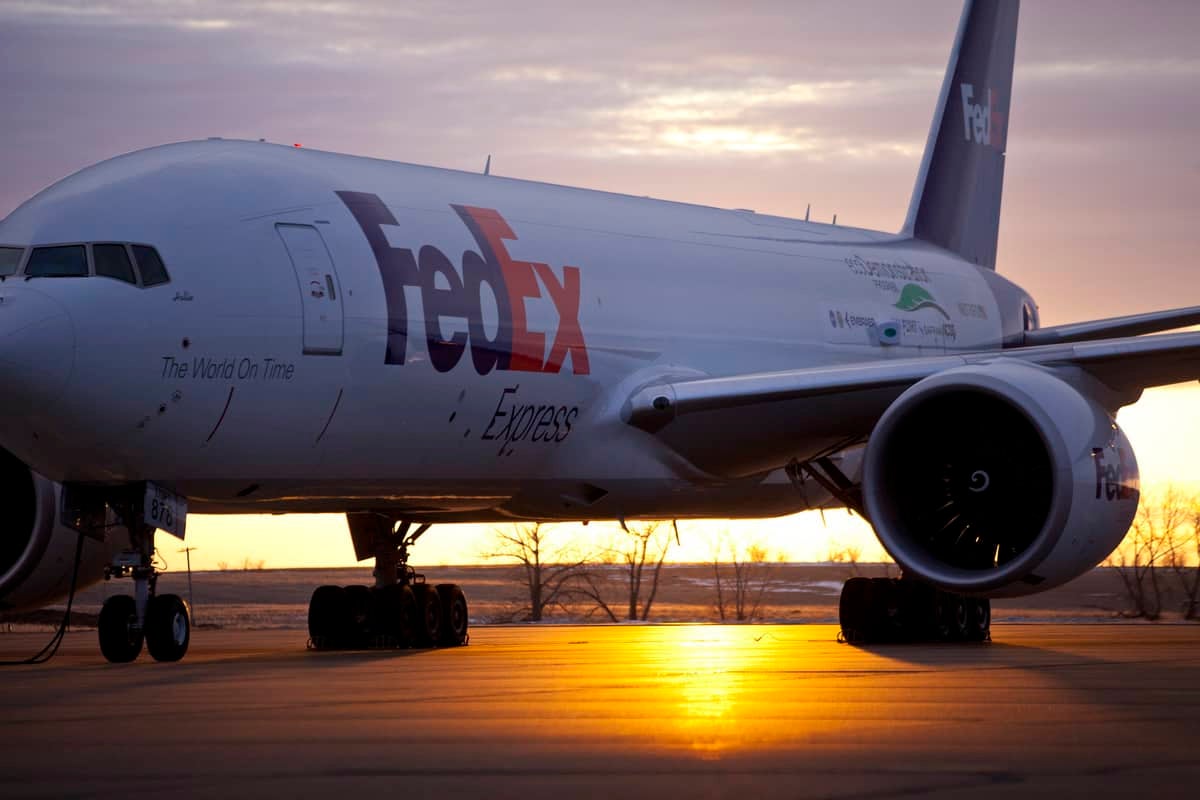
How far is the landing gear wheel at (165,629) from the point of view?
12.9 meters

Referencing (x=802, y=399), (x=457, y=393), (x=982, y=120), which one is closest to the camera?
(x=457, y=393)

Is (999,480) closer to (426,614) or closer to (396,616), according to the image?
(426,614)

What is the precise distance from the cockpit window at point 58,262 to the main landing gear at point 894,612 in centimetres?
703

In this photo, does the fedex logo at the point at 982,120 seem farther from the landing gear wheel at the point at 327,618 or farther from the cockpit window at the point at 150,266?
the cockpit window at the point at 150,266

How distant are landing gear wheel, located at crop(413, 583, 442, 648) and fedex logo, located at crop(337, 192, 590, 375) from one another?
2.36 meters

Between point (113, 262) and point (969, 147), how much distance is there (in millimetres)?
14525

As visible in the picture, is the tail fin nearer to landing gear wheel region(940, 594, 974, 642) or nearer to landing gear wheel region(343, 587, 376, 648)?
landing gear wheel region(940, 594, 974, 642)

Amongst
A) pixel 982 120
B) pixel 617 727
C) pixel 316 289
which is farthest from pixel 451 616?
pixel 982 120

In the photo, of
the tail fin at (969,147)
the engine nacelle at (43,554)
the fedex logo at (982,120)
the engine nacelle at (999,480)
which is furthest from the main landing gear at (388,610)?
the fedex logo at (982,120)

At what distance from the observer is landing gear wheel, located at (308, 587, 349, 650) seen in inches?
641

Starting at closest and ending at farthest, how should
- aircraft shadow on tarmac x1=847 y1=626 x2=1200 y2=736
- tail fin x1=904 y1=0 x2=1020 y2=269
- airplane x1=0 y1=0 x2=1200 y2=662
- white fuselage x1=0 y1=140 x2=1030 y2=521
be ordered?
aircraft shadow on tarmac x1=847 y1=626 x2=1200 y2=736
white fuselage x1=0 y1=140 x2=1030 y2=521
airplane x1=0 y1=0 x2=1200 y2=662
tail fin x1=904 y1=0 x2=1020 y2=269

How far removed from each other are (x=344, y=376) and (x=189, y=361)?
1351 millimetres

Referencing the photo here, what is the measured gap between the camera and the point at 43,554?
49.9 ft

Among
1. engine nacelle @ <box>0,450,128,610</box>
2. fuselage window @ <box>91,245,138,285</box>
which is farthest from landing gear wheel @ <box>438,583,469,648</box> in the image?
fuselage window @ <box>91,245,138,285</box>
